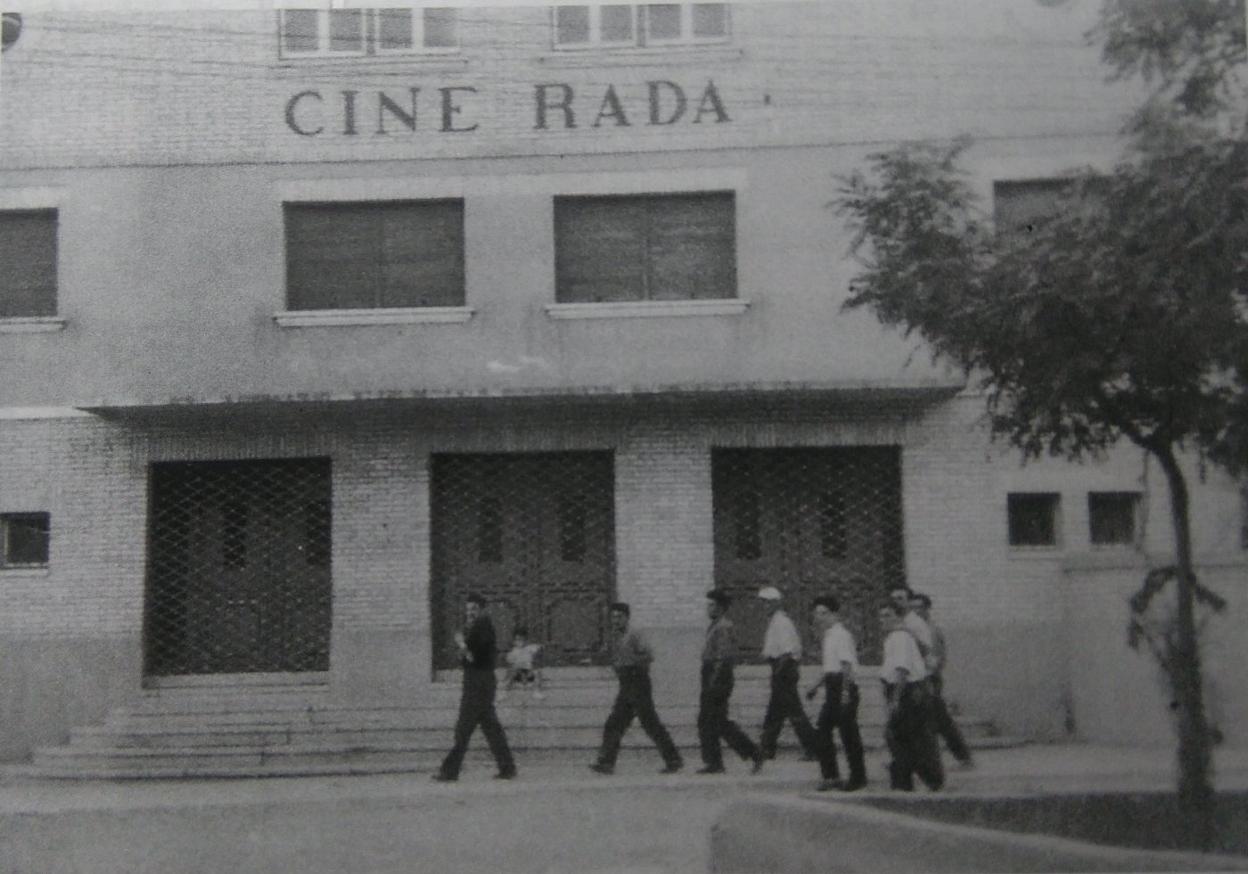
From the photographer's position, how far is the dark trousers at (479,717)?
13.3 metres

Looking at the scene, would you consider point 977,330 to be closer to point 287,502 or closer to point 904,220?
point 904,220

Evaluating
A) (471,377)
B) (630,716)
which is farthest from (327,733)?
(471,377)

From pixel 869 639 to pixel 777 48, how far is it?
19.7 ft

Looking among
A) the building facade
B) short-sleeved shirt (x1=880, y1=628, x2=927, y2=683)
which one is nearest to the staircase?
the building facade

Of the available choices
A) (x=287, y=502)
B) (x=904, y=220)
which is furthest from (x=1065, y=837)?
(x=287, y=502)

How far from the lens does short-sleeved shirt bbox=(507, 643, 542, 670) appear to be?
15.5m

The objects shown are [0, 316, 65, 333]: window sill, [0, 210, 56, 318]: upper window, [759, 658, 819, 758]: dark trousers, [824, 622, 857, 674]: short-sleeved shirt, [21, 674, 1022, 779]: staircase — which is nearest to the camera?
[824, 622, 857, 674]: short-sleeved shirt

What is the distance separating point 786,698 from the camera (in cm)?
1283

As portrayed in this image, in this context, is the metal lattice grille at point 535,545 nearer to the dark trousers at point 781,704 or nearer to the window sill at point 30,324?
the dark trousers at point 781,704

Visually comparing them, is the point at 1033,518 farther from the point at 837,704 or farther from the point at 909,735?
the point at 909,735

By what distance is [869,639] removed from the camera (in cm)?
1591

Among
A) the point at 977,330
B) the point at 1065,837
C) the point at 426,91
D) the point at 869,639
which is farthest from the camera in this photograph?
the point at 869,639

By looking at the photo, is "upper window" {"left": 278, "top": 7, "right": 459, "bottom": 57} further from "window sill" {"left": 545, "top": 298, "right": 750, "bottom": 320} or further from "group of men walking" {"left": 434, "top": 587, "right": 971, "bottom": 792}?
"group of men walking" {"left": 434, "top": 587, "right": 971, "bottom": 792}

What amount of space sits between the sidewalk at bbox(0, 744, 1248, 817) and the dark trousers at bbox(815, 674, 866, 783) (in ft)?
0.99
